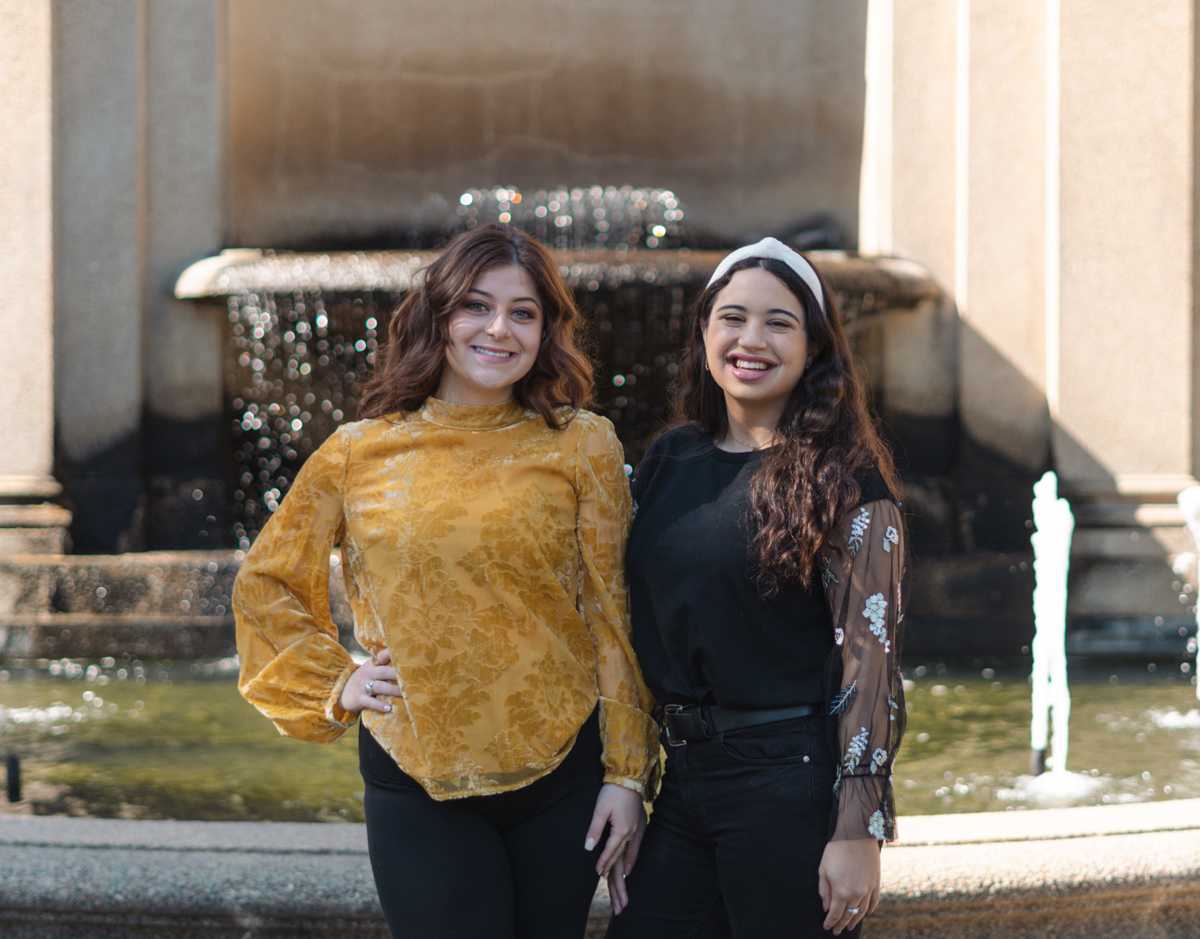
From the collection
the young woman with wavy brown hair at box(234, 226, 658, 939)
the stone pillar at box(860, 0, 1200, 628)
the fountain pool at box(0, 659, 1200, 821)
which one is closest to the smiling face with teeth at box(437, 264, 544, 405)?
the young woman with wavy brown hair at box(234, 226, 658, 939)

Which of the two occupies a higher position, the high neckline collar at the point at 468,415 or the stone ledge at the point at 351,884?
the high neckline collar at the point at 468,415

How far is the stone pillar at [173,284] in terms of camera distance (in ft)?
25.7

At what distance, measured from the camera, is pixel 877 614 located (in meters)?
2.10

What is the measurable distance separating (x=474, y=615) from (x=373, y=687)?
0.18 meters

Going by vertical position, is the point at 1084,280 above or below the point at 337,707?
above

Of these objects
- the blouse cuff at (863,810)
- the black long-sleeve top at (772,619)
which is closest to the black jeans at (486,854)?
the black long-sleeve top at (772,619)

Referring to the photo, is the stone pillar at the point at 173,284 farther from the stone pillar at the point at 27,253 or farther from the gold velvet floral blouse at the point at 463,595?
the gold velvet floral blouse at the point at 463,595

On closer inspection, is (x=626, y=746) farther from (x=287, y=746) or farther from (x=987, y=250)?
(x=987, y=250)

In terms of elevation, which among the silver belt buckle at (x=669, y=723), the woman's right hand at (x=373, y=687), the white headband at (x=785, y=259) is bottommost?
the silver belt buckle at (x=669, y=723)

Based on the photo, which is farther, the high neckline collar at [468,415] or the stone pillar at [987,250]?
the stone pillar at [987,250]

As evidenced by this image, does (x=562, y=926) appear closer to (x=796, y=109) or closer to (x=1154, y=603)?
(x=1154, y=603)

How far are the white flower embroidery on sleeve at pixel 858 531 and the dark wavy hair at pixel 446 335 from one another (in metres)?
0.48

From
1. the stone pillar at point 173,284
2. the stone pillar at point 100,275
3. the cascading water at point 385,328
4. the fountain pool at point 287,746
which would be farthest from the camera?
the stone pillar at point 173,284

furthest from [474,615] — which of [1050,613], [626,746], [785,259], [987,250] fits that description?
[987,250]
